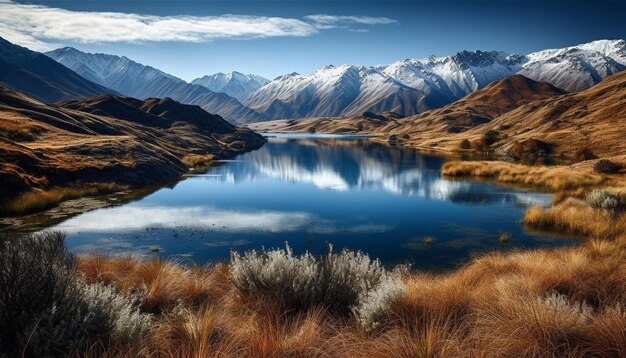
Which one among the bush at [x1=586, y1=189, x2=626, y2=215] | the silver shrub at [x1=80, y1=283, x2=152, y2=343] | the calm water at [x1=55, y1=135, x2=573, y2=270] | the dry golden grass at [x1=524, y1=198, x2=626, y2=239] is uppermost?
the silver shrub at [x1=80, y1=283, x2=152, y2=343]

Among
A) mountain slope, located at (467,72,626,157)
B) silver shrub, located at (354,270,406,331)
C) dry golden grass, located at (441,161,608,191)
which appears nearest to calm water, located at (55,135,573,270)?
dry golden grass, located at (441,161,608,191)

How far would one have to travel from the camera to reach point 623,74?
15262cm

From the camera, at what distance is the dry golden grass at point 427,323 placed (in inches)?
246

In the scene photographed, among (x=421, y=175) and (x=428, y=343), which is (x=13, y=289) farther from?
(x=421, y=175)

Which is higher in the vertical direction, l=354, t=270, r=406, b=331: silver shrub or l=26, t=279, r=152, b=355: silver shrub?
l=26, t=279, r=152, b=355: silver shrub

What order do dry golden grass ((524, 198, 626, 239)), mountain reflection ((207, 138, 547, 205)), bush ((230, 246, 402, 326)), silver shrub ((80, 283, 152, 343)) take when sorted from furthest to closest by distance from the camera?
mountain reflection ((207, 138, 547, 205)) → dry golden grass ((524, 198, 626, 239)) → bush ((230, 246, 402, 326)) → silver shrub ((80, 283, 152, 343))

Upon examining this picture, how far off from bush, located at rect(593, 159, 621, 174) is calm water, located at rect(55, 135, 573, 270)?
41.0 ft

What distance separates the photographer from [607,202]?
2675cm

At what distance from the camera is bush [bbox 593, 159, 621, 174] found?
150 ft

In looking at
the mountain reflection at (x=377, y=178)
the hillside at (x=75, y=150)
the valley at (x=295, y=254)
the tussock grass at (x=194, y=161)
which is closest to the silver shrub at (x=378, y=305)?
the valley at (x=295, y=254)

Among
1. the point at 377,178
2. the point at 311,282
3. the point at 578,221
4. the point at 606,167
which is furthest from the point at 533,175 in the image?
the point at 311,282

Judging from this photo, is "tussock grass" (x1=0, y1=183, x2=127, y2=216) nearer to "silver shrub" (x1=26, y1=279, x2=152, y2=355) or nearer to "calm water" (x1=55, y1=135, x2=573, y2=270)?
"calm water" (x1=55, y1=135, x2=573, y2=270)

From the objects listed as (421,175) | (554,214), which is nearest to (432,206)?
(554,214)

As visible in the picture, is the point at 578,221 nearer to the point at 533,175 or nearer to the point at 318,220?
the point at 318,220
